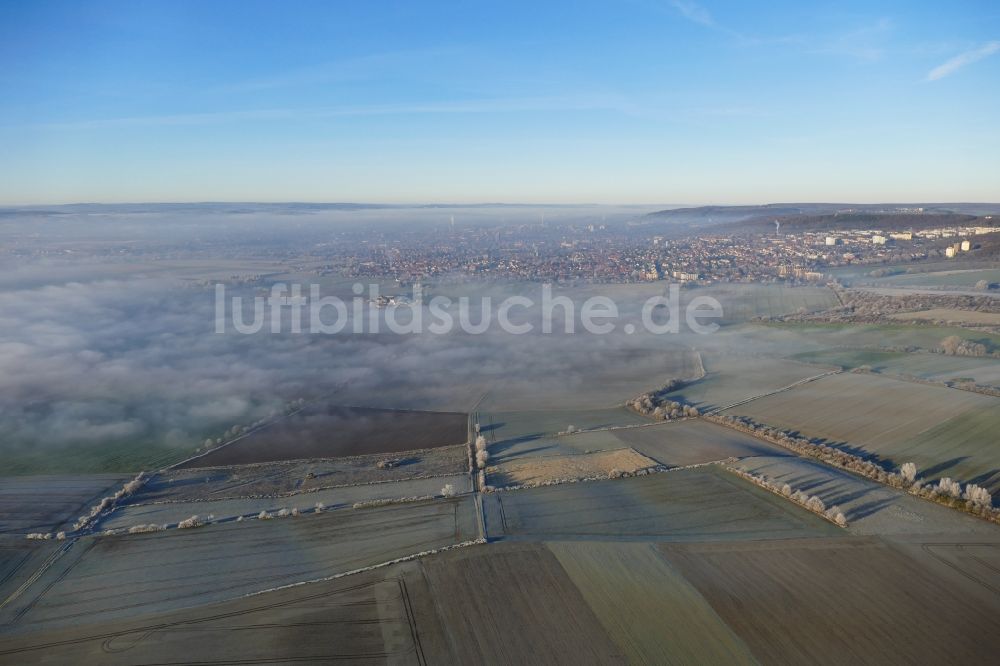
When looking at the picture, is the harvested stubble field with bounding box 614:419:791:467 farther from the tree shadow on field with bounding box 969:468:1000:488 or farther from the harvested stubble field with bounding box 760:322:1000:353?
the harvested stubble field with bounding box 760:322:1000:353

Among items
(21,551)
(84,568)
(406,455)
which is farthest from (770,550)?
(21,551)

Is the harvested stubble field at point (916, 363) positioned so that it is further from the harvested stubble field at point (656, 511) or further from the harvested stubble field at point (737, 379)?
the harvested stubble field at point (656, 511)

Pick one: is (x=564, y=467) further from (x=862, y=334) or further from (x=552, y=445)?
(x=862, y=334)

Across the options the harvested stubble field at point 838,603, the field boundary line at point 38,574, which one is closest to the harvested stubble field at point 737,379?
the harvested stubble field at point 838,603

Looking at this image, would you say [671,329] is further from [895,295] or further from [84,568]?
[84,568]

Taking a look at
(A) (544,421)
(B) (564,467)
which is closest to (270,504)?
Result: (B) (564,467)

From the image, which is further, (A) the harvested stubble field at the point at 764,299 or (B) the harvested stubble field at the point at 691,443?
(A) the harvested stubble field at the point at 764,299

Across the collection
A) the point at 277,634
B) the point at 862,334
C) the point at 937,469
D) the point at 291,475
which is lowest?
the point at 291,475
